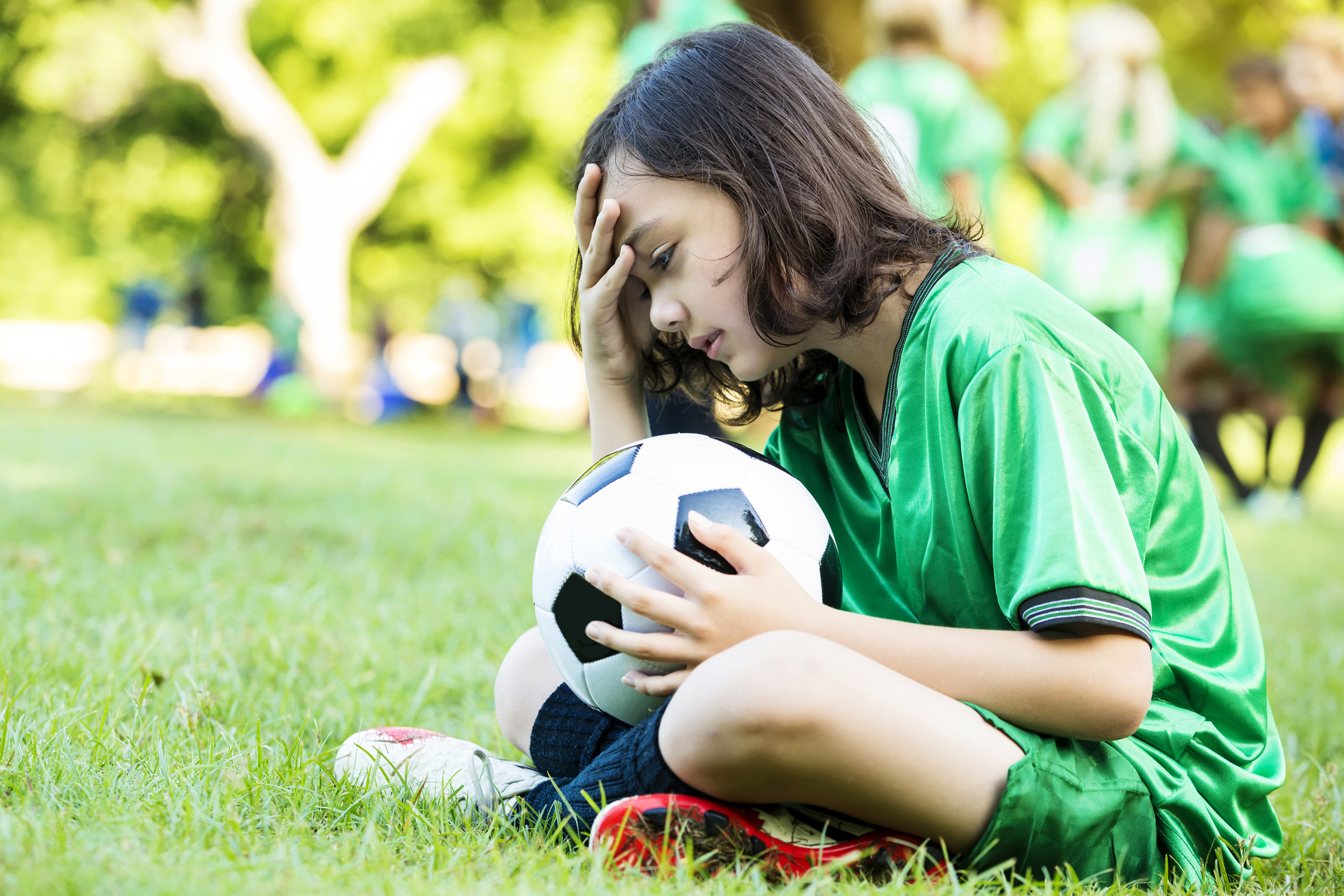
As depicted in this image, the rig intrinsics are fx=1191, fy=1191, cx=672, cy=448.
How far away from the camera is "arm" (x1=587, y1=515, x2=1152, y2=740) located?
4.60 ft

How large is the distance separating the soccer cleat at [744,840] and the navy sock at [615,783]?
0.02 metres

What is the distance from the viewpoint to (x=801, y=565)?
5.42 feet

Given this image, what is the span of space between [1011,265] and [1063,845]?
77 centimetres

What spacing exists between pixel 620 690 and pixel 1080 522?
2.13ft

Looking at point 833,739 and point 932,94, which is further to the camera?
point 932,94

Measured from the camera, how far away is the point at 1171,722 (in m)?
1.58

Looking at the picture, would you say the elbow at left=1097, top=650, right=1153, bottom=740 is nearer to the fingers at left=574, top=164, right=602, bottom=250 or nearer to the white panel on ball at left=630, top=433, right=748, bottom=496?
the white panel on ball at left=630, top=433, right=748, bottom=496

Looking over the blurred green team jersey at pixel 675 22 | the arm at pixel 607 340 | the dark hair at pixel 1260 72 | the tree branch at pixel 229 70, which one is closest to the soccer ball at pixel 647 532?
the arm at pixel 607 340

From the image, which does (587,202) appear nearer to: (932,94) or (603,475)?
(603,475)

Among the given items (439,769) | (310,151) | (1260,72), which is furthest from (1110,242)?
(310,151)

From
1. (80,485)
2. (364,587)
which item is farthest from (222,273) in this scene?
(364,587)

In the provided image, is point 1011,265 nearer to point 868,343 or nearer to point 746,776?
point 868,343

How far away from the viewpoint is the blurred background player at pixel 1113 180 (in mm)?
5543

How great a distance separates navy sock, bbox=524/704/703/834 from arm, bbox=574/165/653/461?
24.8 inches
